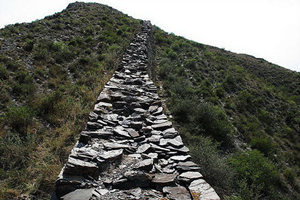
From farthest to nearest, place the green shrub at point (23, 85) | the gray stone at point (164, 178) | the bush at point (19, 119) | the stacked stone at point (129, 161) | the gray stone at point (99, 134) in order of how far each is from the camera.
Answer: the green shrub at point (23, 85) < the bush at point (19, 119) < the gray stone at point (99, 134) < the gray stone at point (164, 178) < the stacked stone at point (129, 161)

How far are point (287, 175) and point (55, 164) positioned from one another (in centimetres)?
801

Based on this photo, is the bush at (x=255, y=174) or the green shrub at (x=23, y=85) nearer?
the bush at (x=255, y=174)

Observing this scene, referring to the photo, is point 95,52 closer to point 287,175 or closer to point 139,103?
point 139,103

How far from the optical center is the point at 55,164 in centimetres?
325

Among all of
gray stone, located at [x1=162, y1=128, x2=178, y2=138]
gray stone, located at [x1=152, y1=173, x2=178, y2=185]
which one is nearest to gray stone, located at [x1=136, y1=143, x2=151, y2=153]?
gray stone, located at [x1=162, y1=128, x2=178, y2=138]

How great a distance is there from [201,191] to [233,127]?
291 inches

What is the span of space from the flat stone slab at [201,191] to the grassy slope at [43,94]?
2.18m

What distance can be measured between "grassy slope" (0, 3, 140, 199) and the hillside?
0.8 inches

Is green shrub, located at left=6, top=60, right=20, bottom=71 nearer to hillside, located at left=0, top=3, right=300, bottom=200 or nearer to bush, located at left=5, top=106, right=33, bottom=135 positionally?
hillside, located at left=0, top=3, right=300, bottom=200

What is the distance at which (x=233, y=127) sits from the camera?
29.3 ft

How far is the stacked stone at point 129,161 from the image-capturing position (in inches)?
93.7

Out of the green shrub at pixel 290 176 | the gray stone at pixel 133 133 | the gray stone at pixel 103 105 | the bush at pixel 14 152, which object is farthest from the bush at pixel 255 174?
the bush at pixel 14 152

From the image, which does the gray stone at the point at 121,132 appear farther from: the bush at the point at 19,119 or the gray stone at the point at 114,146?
the bush at the point at 19,119

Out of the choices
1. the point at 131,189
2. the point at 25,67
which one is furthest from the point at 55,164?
the point at 25,67
